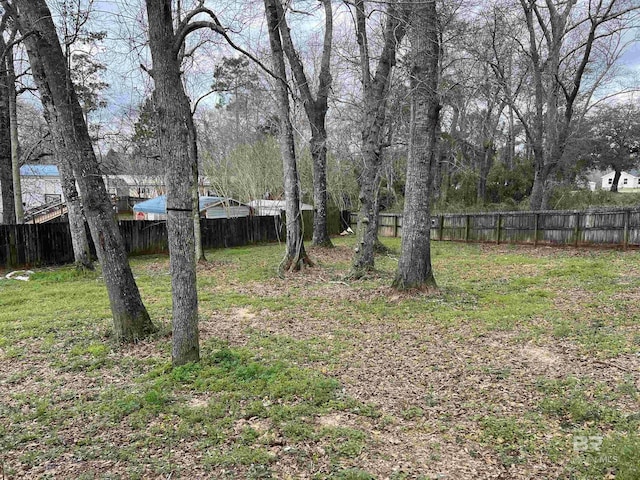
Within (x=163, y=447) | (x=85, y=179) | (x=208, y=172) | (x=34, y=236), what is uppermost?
(x=208, y=172)

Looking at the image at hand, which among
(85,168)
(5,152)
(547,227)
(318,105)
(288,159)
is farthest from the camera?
(547,227)

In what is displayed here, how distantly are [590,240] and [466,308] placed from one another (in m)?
7.82

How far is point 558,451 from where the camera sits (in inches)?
92.7

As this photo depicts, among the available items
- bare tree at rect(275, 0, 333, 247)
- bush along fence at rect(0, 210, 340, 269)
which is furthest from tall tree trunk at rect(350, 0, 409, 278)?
bush along fence at rect(0, 210, 340, 269)

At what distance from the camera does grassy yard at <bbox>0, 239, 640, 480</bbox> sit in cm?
236

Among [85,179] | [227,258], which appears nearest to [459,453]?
[85,179]

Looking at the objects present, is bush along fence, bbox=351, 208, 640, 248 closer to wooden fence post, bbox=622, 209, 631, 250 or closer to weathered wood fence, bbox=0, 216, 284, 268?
wooden fence post, bbox=622, 209, 631, 250

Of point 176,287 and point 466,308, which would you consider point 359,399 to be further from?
point 466,308

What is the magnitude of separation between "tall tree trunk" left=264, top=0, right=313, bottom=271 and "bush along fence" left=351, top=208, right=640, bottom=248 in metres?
7.88

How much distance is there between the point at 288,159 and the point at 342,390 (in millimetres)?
5861

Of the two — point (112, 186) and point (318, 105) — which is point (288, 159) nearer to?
point (318, 105)

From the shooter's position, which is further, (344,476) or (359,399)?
(359,399)

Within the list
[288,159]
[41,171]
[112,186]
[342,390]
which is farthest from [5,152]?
[41,171]

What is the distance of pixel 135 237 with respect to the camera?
1276 cm
